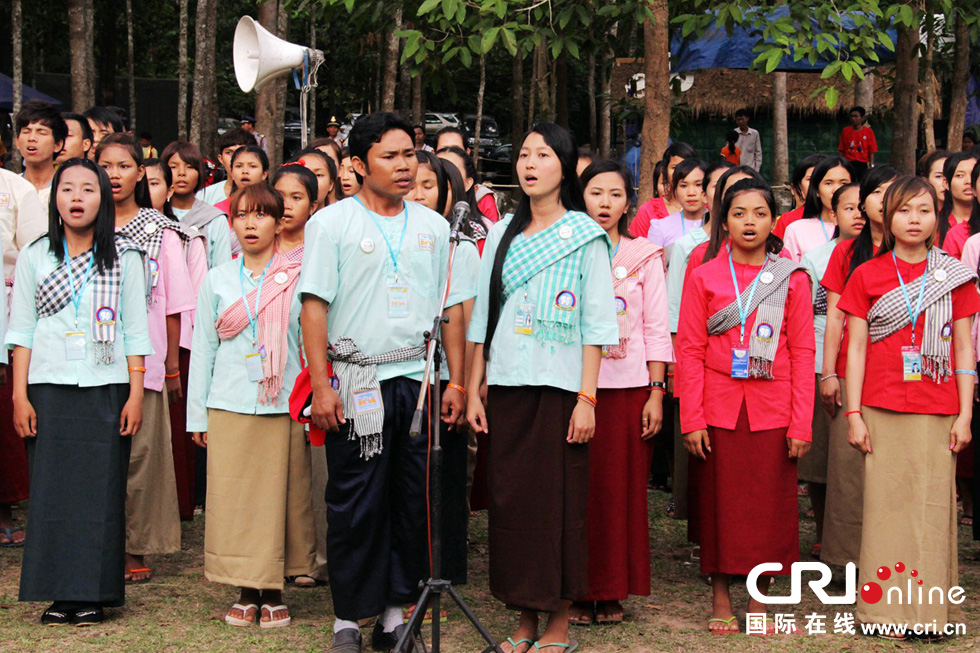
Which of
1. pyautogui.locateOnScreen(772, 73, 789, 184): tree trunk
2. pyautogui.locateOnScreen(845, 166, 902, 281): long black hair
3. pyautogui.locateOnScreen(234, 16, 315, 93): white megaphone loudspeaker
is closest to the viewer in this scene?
pyautogui.locateOnScreen(845, 166, 902, 281): long black hair

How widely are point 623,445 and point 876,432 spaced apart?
103cm

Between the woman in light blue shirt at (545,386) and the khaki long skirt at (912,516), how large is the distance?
123 cm

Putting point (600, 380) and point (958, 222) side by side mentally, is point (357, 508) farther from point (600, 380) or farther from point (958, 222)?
point (958, 222)

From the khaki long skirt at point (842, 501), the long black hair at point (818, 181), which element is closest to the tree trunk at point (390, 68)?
the long black hair at point (818, 181)

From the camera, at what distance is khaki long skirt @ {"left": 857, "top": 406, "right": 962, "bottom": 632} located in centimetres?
487

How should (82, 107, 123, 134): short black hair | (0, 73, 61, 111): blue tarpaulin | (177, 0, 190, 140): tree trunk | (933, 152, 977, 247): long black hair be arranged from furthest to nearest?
1. (0, 73, 61, 111): blue tarpaulin
2. (177, 0, 190, 140): tree trunk
3. (82, 107, 123, 134): short black hair
4. (933, 152, 977, 247): long black hair

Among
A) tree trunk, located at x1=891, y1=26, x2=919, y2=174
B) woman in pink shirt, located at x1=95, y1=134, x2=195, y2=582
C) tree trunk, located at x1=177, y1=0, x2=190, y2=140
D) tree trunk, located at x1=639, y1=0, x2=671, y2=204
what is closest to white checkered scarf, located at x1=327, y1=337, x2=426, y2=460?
woman in pink shirt, located at x1=95, y1=134, x2=195, y2=582

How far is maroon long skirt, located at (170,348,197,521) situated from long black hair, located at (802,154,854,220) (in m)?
3.44

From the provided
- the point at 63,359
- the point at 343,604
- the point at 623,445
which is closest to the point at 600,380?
the point at 623,445

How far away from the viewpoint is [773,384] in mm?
5023

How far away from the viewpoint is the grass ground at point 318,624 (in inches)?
191

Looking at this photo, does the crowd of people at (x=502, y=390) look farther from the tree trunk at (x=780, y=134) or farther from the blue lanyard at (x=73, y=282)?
the tree trunk at (x=780, y=134)

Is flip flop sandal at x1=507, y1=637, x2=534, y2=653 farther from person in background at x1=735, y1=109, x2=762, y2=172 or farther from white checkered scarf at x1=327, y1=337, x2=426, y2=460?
person in background at x1=735, y1=109, x2=762, y2=172

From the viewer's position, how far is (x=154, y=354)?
586cm
